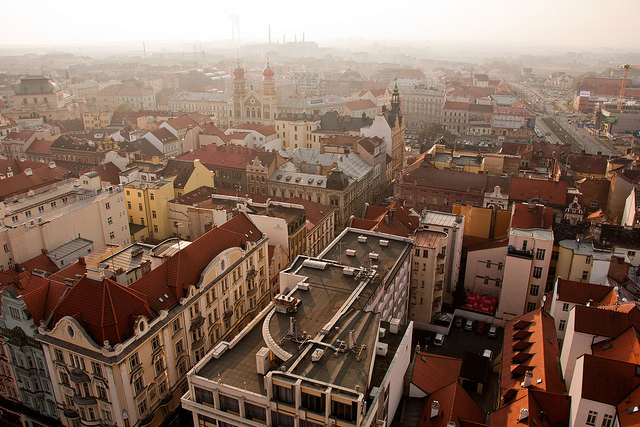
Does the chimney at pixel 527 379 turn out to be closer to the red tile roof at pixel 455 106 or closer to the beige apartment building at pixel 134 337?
the beige apartment building at pixel 134 337

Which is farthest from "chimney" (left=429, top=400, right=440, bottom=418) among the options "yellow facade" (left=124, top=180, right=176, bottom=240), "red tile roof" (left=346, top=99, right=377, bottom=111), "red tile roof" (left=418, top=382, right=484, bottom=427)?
"red tile roof" (left=346, top=99, right=377, bottom=111)

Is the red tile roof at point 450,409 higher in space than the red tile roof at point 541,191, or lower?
lower

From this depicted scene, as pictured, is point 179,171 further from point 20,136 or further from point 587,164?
point 587,164

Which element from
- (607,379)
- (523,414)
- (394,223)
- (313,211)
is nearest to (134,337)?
(523,414)

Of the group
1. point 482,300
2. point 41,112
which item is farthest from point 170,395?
point 41,112

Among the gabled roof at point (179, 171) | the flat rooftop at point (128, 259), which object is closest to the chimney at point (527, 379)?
the flat rooftop at point (128, 259)

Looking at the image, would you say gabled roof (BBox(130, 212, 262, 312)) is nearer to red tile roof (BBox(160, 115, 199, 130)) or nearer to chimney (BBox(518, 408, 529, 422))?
chimney (BBox(518, 408, 529, 422))

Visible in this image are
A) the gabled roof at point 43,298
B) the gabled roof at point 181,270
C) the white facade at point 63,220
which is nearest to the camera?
the gabled roof at point 43,298
